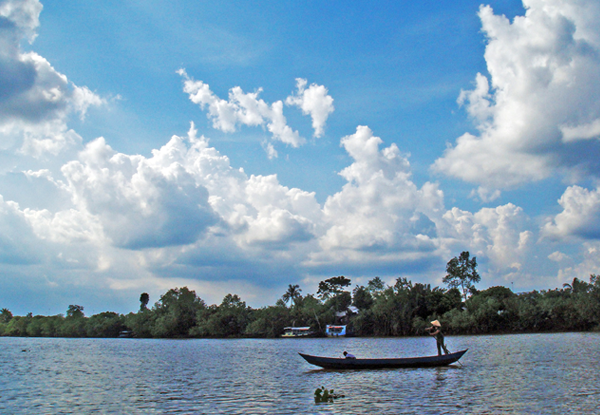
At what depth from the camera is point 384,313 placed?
430 feet

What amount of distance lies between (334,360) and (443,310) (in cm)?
9924

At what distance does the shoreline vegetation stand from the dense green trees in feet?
0.65

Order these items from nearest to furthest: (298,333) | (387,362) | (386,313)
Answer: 1. (387,362)
2. (386,313)
3. (298,333)

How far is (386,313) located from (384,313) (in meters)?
0.57

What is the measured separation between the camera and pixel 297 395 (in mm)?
27344

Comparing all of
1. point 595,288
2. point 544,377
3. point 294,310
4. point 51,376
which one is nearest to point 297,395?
point 544,377

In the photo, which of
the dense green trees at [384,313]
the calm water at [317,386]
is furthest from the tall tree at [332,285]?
the calm water at [317,386]

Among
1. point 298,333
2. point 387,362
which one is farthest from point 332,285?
point 387,362

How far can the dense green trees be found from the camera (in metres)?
111

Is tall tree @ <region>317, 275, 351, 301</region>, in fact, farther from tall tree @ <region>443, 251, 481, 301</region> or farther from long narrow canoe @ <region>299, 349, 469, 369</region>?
long narrow canoe @ <region>299, 349, 469, 369</region>

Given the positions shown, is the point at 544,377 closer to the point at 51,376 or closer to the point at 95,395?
the point at 95,395

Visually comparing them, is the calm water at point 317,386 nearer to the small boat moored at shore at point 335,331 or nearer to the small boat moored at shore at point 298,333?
the small boat moored at shore at point 335,331

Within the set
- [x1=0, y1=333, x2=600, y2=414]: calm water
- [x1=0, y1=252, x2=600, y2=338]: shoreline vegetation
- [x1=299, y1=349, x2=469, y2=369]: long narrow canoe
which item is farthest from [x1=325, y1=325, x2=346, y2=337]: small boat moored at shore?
[x1=299, y1=349, x2=469, y2=369]: long narrow canoe

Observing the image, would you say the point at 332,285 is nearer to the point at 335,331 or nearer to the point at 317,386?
the point at 335,331
